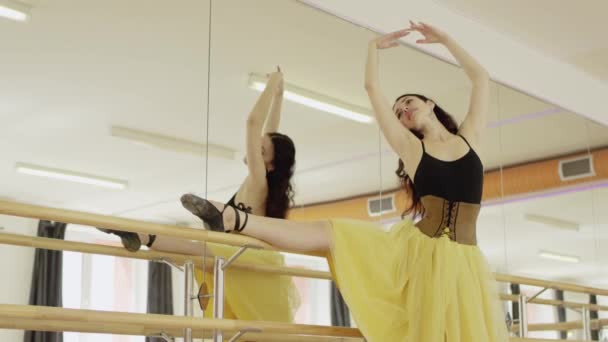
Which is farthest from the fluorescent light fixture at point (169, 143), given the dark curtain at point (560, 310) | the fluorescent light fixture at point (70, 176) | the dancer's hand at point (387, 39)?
the dark curtain at point (560, 310)

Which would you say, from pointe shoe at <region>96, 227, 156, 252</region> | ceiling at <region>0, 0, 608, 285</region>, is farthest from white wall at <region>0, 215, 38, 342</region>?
pointe shoe at <region>96, 227, 156, 252</region>

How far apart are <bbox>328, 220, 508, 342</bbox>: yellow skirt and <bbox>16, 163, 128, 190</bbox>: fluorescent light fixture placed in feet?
2.49

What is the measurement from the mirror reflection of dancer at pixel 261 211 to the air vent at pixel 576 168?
2051 millimetres

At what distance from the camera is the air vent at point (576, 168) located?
466cm

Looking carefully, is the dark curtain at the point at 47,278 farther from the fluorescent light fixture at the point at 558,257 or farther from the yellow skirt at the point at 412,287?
the fluorescent light fixture at the point at 558,257

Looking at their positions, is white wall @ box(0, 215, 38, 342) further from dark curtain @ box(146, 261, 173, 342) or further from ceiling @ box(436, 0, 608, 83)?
ceiling @ box(436, 0, 608, 83)

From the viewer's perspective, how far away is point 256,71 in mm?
3311

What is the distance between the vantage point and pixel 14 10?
2654 millimetres

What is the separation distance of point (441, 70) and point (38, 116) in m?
2.15

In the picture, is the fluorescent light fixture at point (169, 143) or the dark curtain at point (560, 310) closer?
the fluorescent light fixture at point (169, 143)

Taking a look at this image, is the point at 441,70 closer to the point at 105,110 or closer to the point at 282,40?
the point at 282,40

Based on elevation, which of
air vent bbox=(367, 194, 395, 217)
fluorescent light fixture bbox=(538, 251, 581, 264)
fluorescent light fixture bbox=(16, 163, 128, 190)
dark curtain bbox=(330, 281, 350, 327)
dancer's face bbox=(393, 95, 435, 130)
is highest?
dancer's face bbox=(393, 95, 435, 130)

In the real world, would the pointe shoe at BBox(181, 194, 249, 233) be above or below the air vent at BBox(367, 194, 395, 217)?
below

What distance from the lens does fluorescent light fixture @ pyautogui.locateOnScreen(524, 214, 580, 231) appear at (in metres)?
4.57
